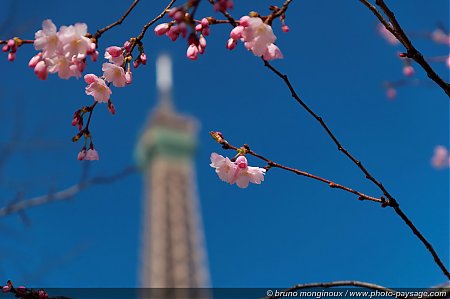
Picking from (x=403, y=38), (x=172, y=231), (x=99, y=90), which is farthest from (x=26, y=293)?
(x=172, y=231)

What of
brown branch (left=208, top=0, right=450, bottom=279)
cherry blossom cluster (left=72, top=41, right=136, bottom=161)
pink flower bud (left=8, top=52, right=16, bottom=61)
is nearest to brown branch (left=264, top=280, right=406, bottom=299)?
brown branch (left=208, top=0, right=450, bottom=279)

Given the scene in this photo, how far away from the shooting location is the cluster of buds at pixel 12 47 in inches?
42.4

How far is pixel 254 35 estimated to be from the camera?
99cm

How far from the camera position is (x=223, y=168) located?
1.23 m

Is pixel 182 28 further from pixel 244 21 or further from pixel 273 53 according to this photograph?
pixel 273 53

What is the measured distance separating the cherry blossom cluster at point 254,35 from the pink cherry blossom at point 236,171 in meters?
0.27

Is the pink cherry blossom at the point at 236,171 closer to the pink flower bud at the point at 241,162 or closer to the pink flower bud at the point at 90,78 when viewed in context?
the pink flower bud at the point at 241,162

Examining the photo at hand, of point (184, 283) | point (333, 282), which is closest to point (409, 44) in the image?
point (333, 282)

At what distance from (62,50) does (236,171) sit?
0.44 metres

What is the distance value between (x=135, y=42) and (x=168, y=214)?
979 inches

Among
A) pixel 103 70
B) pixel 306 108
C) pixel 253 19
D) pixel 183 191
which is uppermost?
pixel 183 191

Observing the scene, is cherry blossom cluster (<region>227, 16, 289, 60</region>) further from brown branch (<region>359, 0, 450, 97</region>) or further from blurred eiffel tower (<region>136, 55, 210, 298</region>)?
blurred eiffel tower (<region>136, 55, 210, 298</region>)

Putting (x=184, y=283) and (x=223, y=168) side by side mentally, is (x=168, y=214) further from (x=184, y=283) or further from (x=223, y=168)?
(x=223, y=168)

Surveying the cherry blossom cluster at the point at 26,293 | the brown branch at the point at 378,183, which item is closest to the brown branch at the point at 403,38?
the brown branch at the point at 378,183
